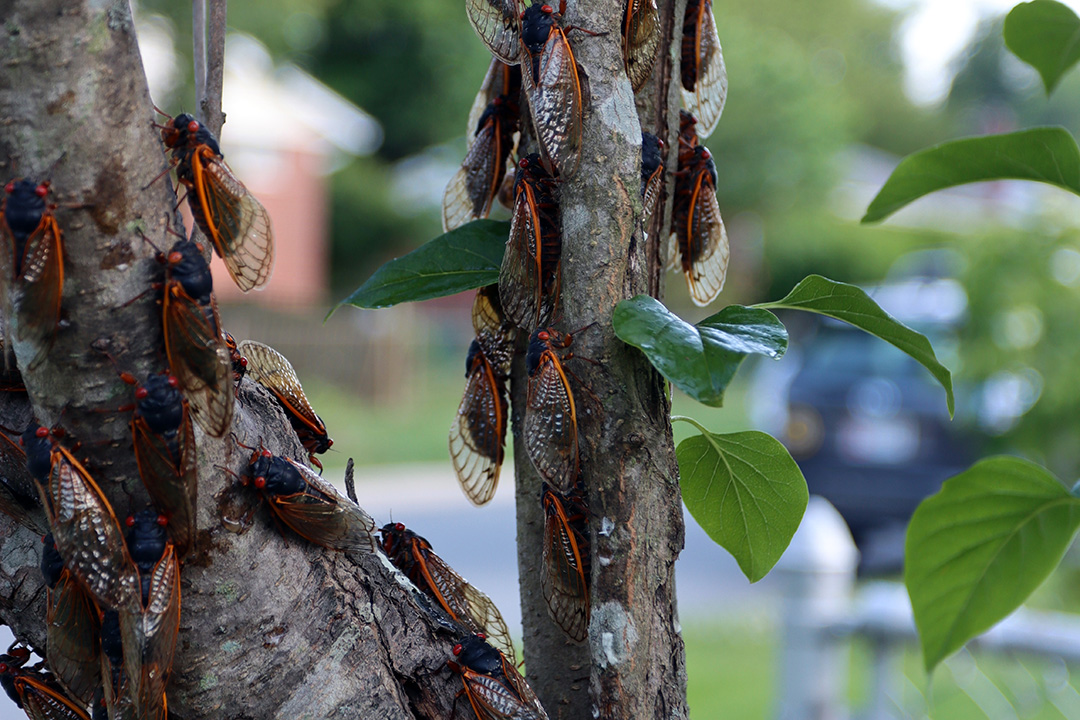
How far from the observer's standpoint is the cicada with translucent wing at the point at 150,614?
55cm

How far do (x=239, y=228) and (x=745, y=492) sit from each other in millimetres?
488

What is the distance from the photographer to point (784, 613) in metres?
2.34

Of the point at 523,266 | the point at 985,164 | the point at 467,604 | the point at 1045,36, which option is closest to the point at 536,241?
the point at 523,266

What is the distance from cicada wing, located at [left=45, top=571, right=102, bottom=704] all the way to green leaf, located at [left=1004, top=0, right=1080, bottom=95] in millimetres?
989

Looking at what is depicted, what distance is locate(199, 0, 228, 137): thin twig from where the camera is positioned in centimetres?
69

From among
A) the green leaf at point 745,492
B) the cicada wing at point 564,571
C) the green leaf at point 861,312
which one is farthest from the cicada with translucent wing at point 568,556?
the green leaf at point 861,312

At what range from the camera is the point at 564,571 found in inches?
27.6

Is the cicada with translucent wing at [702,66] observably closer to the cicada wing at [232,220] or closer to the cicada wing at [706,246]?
the cicada wing at [706,246]

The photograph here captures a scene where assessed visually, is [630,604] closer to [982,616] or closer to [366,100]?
[982,616]

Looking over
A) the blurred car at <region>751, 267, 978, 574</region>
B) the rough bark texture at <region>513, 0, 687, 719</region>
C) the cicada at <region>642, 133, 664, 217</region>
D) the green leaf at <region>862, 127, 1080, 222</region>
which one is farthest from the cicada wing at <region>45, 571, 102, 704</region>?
the blurred car at <region>751, 267, 978, 574</region>

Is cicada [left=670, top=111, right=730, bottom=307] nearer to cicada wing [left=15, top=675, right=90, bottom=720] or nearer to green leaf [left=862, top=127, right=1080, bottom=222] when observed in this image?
green leaf [left=862, top=127, right=1080, bottom=222]

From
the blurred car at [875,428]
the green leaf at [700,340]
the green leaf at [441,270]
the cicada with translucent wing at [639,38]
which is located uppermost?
the cicada with translucent wing at [639,38]

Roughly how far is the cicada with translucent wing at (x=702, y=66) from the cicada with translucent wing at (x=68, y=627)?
643 millimetres

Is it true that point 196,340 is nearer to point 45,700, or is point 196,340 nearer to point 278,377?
point 278,377
